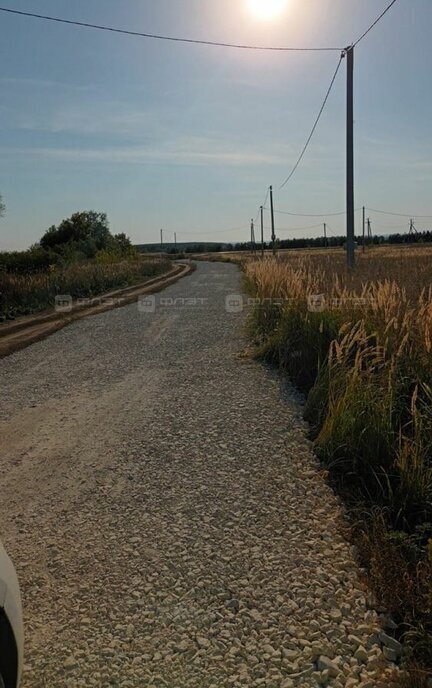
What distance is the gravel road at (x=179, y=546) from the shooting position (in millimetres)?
2197

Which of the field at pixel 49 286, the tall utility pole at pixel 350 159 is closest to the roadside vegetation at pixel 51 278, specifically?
the field at pixel 49 286

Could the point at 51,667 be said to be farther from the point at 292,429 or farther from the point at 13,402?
the point at 13,402

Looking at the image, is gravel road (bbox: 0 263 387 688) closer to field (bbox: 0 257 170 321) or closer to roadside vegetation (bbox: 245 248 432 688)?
roadside vegetation (bbox: 245 248 432 688)

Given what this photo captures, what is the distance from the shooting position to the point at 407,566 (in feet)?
8.79

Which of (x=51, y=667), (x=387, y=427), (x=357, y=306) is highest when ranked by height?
(x=357, y=306)

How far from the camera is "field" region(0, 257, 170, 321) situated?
1563 centimetres

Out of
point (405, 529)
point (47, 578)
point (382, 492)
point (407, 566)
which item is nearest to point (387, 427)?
point (382, 492)

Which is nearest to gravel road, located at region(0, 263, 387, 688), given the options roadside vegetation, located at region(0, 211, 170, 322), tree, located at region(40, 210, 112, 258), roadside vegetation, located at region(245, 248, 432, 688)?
roadside vegetation, located at region(245, 248, 432, 688)

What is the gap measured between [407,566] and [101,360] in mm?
6498

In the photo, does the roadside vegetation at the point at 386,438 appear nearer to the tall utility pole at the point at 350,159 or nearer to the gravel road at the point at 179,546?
the gravel road at the point at 179,546

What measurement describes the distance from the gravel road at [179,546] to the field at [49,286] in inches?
393

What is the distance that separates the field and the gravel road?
9985mm

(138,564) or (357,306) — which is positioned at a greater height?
(357,306)

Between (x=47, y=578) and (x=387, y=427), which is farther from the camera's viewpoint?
(x=387, y=427)
